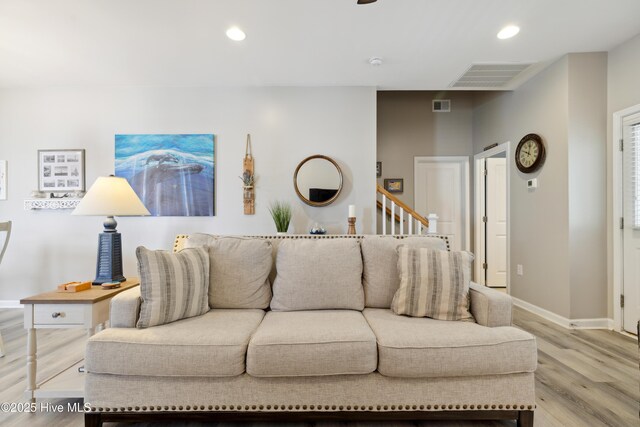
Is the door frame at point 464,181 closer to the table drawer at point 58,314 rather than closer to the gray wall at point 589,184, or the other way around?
the gray wall at point 589,184

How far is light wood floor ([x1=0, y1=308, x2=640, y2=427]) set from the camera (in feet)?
5.02

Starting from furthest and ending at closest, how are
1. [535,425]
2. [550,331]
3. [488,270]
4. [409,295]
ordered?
1. [488,270]
2. [550,331]
3. [409,295]
4. [535,425]

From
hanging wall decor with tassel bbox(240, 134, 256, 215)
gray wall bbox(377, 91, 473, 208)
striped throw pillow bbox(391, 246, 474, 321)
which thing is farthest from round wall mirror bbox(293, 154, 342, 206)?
striped throw pillow bbox(391, 246, 474, 321)

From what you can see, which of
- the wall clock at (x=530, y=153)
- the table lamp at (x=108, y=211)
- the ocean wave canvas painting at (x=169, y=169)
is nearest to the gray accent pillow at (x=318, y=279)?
the table lamp at (x=108, y=211)

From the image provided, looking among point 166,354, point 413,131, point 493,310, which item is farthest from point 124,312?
point 413,131

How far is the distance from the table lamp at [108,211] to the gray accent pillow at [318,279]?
1.06 meters

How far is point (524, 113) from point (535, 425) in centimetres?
311

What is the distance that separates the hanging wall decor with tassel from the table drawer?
1977mm

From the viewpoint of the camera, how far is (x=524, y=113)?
3377 mm

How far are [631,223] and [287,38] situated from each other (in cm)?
332

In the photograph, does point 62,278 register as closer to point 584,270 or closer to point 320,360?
point 320,360

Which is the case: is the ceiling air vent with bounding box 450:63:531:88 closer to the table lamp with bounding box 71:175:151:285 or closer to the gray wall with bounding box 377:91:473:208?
the gray wall with bounding box 377:91:473:208

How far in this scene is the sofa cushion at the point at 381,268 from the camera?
1.90m

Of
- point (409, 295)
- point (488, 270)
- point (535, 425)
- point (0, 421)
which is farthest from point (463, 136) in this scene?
point (0, 421)
